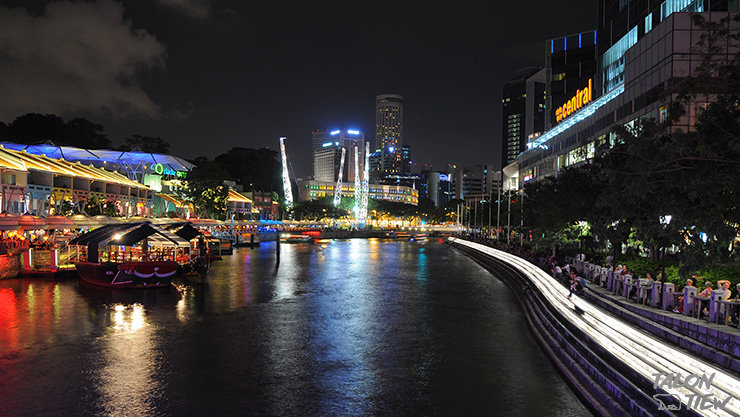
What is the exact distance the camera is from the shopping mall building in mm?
42656

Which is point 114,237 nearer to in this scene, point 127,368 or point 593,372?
point 127,368

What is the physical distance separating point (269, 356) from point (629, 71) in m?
52.8

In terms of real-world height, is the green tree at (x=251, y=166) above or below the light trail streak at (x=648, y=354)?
above

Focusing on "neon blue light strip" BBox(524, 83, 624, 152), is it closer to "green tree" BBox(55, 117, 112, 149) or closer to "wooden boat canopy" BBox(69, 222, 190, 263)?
"wooden boat canopy" BBox(69, 222, 190, 263)

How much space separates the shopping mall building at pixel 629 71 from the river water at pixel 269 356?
1195 centimetres

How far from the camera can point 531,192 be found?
145 feet

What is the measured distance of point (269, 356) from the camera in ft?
45.8

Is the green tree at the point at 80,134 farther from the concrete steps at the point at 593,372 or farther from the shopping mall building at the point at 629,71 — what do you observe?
the concrete steps at the point at 593,372

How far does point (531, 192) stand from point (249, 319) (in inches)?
1272

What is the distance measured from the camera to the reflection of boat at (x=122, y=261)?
26797mm

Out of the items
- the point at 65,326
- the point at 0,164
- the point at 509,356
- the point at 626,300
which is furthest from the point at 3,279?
the point at 626,300

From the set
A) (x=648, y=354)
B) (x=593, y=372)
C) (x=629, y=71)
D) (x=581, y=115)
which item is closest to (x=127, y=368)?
(x=593, y=372)

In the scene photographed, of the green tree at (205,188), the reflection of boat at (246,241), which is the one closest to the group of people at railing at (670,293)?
the reflection of boat at (246,241)

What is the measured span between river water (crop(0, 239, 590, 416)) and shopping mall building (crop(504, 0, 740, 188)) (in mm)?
11954
